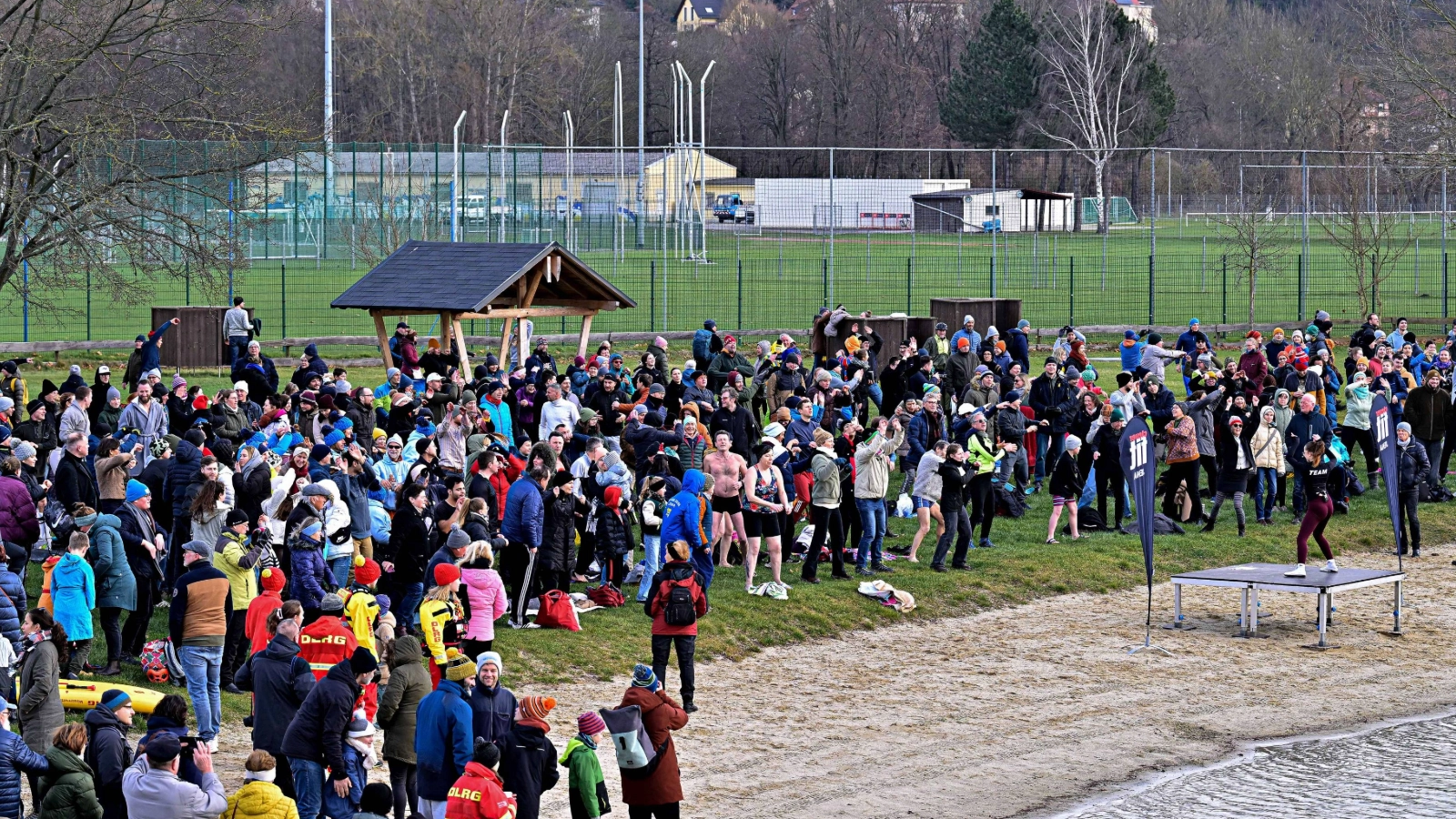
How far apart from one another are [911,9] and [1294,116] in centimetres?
2630

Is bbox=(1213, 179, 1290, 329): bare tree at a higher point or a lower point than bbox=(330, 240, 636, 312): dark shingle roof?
higher

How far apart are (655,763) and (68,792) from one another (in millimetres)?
3399

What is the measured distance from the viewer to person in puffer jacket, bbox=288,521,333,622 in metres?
13.4

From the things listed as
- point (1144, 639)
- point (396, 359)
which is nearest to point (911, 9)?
point (396, 359)

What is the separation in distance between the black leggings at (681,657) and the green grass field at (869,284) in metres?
23.9

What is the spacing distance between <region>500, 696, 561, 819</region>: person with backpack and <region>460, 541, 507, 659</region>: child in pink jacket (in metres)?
3.40

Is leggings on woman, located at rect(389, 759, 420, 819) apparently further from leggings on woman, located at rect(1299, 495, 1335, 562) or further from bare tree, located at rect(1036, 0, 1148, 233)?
bare tree, located at rect(1036, 0, 1148, 233)

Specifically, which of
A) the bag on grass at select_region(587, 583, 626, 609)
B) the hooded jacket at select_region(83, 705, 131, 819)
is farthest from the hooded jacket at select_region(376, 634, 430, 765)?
the bag on grass at select_region(587, 583, 626, 609)

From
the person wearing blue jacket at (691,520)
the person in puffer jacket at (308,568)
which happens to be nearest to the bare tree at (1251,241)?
the person wearing blue jacket at (691,520)

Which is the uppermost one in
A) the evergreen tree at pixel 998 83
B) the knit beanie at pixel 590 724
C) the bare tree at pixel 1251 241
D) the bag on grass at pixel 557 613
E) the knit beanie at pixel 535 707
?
the evergreen tree at pixel 998 83

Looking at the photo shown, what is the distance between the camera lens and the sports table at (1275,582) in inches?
661

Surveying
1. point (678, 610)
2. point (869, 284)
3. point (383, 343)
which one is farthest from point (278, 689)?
point (869, 284)

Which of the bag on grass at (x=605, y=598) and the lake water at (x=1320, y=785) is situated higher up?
the bag on grass at (x=605, y=598)

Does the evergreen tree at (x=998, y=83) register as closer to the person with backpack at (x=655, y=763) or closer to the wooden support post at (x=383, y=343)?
the wooden support post at (x=383, y=343)
